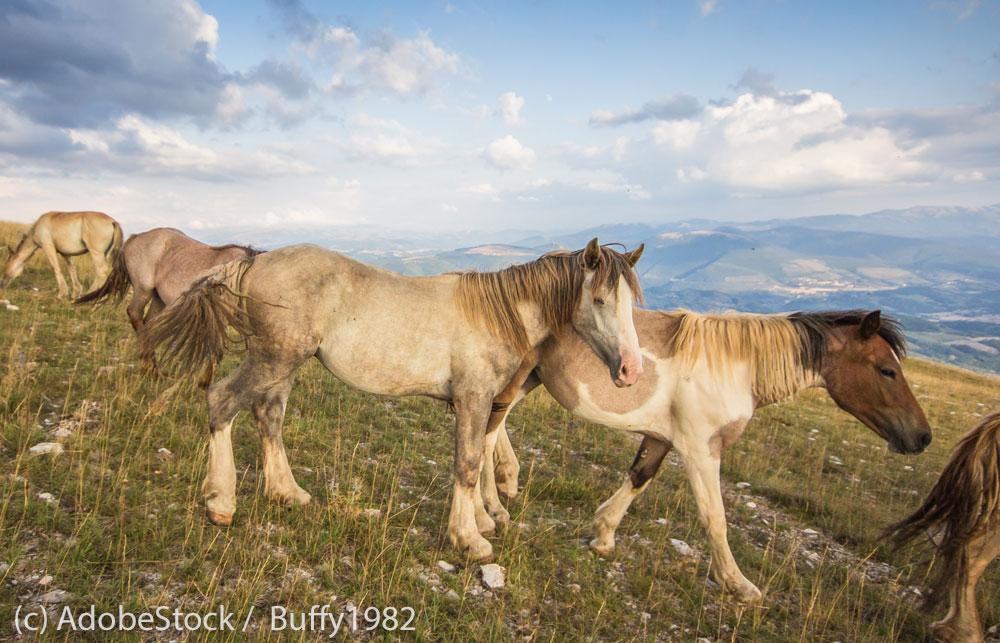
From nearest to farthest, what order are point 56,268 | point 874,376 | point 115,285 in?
point 874,376, point 115,285, point 56,268

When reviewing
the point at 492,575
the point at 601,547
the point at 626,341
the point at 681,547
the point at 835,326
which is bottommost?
the point at 681,547

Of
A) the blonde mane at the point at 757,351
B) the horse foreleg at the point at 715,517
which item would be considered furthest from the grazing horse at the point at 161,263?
the horse foreleg at the point at 715,517

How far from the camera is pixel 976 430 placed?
155 inches

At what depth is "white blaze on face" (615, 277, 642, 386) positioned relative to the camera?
3549 millimetres

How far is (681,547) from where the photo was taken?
4.59 meters

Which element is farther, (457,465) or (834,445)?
(834,445)

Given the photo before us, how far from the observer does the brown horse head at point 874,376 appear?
4102mm

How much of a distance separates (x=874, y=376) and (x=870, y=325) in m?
0.46

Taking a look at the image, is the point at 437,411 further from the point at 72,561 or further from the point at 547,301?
the point at 72,561

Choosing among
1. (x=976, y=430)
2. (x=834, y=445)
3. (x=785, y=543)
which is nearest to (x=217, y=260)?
(x=785, y=543)

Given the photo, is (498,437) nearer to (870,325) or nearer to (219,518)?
(219,518)

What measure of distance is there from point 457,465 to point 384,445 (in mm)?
2129

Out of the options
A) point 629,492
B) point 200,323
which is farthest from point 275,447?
point 629,492

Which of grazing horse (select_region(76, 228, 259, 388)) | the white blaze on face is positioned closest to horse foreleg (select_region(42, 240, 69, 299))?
grazing horse (select_region(76, 228, 259, 388))
